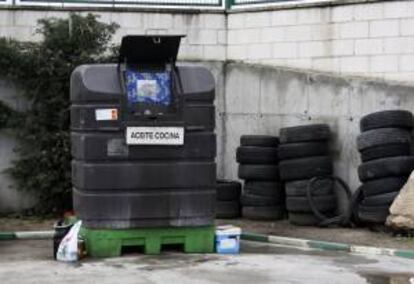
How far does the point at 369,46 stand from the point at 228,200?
3.08m

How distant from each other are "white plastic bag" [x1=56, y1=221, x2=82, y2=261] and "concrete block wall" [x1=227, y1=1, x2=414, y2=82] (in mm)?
5255

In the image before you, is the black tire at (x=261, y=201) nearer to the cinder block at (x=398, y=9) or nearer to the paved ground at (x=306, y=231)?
the paved ground at (x=306, y=231)

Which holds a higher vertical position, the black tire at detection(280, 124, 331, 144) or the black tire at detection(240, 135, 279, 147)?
the black tire at detection(280, 124, 331, 144)

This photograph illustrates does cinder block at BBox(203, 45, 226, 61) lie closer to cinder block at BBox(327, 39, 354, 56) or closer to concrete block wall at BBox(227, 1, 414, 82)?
concrete block wall at BBox(227, 1, 414, 82)

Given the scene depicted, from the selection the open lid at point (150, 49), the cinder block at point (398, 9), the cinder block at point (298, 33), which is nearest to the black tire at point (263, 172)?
the cinder block at point (298, 33)

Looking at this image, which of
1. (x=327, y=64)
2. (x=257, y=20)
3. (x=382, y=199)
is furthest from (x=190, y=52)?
(x=382, y=199)

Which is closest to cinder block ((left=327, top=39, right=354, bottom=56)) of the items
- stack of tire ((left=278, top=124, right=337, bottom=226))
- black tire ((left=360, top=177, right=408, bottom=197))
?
stack of tire ((left=278, top=124, right=337, bottom=226))

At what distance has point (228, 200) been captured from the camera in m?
13.0

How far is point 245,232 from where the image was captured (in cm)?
1163

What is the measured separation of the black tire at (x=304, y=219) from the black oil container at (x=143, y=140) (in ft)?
8.88

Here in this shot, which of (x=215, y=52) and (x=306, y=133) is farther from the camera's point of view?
(x=215, y=52)

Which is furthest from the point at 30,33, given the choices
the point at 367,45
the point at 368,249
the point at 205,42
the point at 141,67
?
the point at 368,249

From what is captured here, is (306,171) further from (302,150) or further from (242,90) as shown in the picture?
(242,90)

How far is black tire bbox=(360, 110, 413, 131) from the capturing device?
1134 cm
